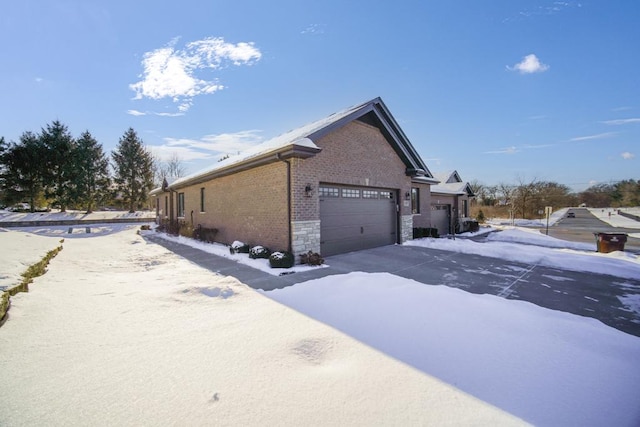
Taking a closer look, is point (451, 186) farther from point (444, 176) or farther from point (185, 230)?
point (185, 230)

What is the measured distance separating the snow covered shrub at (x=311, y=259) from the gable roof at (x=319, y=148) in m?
3.06

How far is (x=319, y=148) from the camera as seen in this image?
8.34 metres

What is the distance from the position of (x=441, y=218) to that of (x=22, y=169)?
40.9 metres

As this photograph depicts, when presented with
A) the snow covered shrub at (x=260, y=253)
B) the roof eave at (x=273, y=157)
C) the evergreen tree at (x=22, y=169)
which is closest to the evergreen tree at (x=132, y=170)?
the evergreen tree at (x=22, y=169)

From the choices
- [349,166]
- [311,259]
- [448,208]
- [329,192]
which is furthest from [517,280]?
[448,208]

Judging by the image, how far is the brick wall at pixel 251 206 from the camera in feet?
29.4

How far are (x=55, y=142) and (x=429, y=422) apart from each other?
4144cm

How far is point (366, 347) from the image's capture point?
3221 mm

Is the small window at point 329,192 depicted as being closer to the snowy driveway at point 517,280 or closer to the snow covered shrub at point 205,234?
the snowy driveway at point 517,280

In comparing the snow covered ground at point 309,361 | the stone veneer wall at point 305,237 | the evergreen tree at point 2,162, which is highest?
the evergreen tree at point 2,162

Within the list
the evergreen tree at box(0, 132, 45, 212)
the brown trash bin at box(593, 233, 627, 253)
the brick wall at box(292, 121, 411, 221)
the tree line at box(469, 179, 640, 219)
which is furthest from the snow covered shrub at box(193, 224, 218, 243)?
the tree line at box(469, 179, 640, 219)

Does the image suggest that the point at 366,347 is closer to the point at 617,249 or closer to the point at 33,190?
the point at 617,249

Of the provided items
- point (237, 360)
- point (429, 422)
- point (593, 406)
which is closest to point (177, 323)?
point (237, 360)

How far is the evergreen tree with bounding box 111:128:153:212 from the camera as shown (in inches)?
1431
